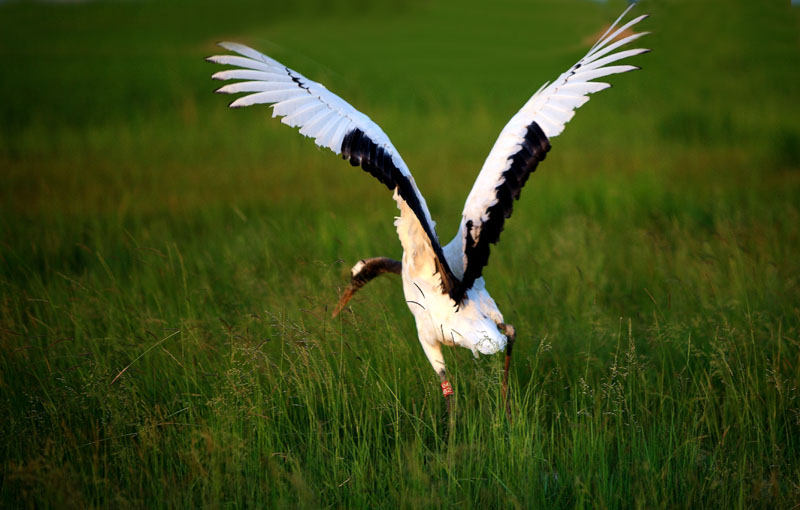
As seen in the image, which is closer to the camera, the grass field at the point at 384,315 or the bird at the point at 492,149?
the grass field at the point at 384,315

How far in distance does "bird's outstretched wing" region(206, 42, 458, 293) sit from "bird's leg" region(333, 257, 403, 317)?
75cm

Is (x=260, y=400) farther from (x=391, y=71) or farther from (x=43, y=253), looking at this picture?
(x=391, y=71)

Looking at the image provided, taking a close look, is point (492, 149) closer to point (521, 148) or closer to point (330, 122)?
point (521, 148)

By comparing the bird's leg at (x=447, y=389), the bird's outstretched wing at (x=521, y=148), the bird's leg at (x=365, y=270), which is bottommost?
the bird's leg at (x=447, y=389)

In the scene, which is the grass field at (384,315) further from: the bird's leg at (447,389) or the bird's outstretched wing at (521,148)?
the bird's outstretched wing at (521,148)

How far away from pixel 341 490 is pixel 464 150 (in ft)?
29.6

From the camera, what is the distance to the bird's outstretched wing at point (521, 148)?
3100 millimetres

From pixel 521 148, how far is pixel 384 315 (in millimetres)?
1209

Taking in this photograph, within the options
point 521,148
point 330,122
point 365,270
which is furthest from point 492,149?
point 365,270

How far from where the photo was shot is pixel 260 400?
10.3 ft

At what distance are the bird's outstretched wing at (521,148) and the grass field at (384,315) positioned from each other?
1.69 ft

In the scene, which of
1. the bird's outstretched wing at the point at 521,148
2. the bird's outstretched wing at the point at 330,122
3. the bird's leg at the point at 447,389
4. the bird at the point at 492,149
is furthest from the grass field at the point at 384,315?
the bird's outstretched wing at the point at 330,122

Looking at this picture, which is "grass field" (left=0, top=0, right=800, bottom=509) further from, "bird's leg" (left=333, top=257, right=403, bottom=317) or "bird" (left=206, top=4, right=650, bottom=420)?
"bird" (left=206, top=4, right=650, bottom=420)

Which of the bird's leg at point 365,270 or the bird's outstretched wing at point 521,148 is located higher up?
the bird's outstretched wing at point 521,148
